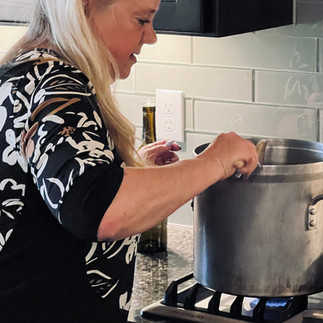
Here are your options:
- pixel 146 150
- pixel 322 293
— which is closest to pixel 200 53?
pixel 146 150

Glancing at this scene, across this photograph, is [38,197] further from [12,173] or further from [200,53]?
[200,53]

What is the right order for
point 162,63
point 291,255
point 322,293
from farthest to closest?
point 162,63 → point 322,293 → point 291,255

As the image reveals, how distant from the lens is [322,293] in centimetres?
176

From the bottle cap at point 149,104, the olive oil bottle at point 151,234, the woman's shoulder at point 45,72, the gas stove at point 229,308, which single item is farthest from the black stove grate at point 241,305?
the woman's shoulder at point 45,72

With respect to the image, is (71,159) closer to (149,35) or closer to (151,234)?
(149,35)

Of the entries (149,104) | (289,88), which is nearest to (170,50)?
(149,104)

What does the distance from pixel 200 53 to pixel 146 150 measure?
0.45m

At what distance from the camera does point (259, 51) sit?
2.03 metres

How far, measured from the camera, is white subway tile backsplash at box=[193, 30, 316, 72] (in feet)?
6.49

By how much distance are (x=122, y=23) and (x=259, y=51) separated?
745 mm

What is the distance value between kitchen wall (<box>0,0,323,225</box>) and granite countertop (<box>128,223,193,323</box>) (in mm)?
132

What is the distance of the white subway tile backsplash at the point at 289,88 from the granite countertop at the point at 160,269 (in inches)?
15.7

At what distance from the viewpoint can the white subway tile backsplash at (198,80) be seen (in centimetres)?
207

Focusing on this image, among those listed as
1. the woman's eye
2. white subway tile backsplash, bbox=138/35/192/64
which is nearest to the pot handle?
the woman's eye
